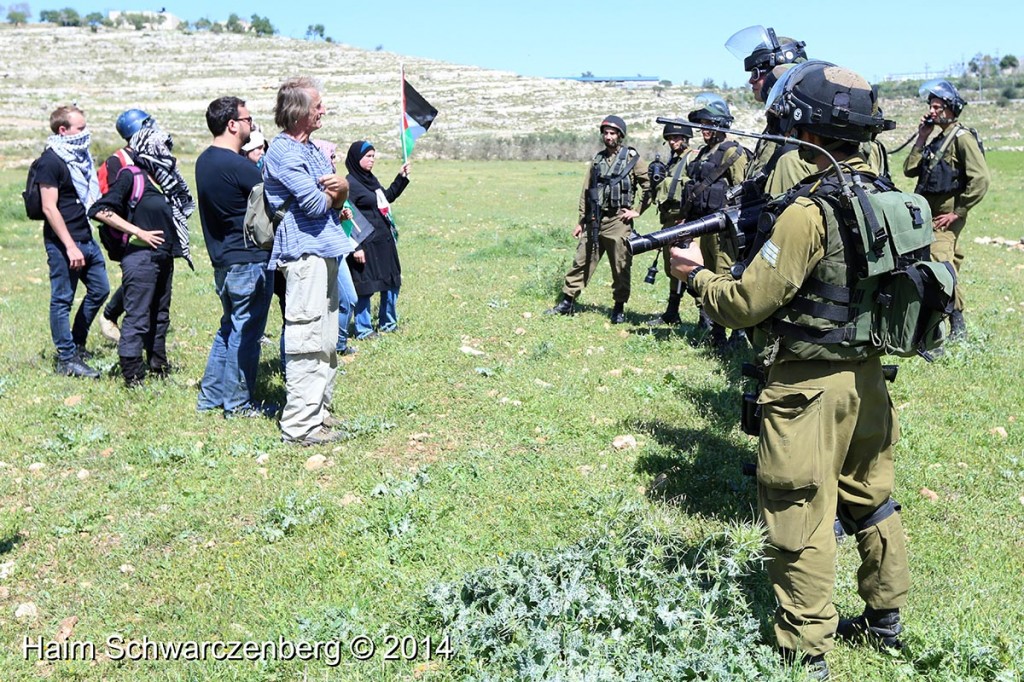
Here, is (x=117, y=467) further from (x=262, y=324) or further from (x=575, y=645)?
(x=575, y=645)

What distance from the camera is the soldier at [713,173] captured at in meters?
7.63

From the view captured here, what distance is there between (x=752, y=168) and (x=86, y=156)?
605 cm

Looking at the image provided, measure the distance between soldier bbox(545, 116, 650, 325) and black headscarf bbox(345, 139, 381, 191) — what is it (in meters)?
2.58

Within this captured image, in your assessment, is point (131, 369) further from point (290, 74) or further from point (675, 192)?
point (290, 74)

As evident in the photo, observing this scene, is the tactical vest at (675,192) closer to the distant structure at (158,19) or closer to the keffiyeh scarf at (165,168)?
the keffiyeh scarf at (165,168)

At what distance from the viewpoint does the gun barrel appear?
3572 mm

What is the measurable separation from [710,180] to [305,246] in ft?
13.8

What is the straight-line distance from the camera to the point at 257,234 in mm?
5648

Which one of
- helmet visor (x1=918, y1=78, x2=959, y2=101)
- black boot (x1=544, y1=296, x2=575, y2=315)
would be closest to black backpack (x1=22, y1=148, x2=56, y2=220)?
black boot (x1=544, y1=296, x2=575, y2=315)

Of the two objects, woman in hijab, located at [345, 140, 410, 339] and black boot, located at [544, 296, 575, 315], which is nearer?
woman in hijab, located at [345, 140, 410, 339]

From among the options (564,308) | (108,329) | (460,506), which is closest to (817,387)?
(460,506)

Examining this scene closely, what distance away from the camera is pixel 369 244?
8.54 m

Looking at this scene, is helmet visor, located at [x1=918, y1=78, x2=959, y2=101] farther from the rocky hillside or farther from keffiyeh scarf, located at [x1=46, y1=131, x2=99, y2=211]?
the rocky hillside

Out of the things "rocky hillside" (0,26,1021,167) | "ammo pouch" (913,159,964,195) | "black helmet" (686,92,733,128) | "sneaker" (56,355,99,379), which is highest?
"rocky hillside" (0,26,1021,167)
